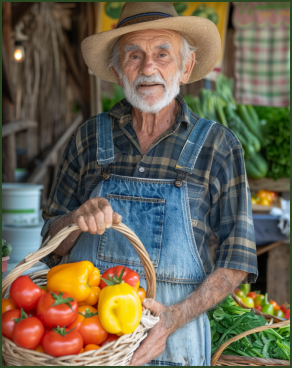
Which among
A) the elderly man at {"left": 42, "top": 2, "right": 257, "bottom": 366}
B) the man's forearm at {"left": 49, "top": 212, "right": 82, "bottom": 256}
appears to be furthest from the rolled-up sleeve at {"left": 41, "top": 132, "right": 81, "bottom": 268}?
the man's forearm at {"left": 49, "top": 212, "right": 82, "bottom": 256}

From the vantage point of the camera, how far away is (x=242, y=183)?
189 cm

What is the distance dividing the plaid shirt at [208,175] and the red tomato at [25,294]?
67 centimetres

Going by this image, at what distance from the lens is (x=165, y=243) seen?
178cm

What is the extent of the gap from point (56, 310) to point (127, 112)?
1.19m

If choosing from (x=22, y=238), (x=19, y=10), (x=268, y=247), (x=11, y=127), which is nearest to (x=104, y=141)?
(x=22, y=238)

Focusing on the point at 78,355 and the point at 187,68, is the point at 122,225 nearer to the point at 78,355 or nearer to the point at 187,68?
the point at 78,355

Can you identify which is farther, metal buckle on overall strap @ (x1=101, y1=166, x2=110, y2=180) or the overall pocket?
metal buckle on overall strap @ (x1=101, y1=166, x2=110, y2=180)

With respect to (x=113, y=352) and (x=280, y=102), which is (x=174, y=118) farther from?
(x=280, y=102)

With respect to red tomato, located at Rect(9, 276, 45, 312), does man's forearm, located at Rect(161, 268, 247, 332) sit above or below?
below

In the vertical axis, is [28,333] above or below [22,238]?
above

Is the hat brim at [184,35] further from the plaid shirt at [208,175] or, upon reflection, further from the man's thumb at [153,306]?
the man's thumb at [153,306]

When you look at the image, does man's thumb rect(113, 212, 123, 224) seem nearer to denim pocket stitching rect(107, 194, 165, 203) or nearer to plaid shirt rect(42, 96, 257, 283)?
Answer: denim pocket stitching rect(107, 194, 165, 203)

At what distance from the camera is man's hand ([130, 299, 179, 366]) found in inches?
59.5

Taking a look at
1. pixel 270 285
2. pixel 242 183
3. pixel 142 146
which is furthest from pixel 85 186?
pixel 270 285
